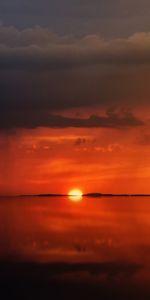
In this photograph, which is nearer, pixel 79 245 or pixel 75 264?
pixel 75 264

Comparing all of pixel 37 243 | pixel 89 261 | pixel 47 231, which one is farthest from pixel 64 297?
pixel 47 231

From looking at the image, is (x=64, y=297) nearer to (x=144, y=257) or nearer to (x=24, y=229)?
(x=144, y=257)

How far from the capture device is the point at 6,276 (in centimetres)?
947

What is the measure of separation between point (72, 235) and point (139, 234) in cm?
214

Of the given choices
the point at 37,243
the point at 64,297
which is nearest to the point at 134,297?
the point at 64,297

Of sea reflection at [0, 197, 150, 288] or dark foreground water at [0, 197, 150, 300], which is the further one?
sea reflection at [0, 197, 150, 288]

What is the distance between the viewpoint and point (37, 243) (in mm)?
13992

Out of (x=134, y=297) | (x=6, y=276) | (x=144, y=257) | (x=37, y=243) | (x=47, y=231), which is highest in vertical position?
(x=47, y=231)

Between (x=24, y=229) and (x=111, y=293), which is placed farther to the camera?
(x=24, y=229)

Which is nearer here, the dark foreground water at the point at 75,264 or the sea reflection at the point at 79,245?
the dark foreground water at the point at 75,264

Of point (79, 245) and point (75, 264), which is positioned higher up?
point (79, 245)

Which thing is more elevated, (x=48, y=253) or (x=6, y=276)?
(x=48, y=253)

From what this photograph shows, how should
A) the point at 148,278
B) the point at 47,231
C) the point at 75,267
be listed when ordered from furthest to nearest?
1. the point at 47,231
2. the point at 75,267
3. the point at 148,278

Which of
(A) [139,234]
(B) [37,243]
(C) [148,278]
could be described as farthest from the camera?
(A) [139,234]
